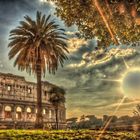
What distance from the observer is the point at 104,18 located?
20734 millimetres

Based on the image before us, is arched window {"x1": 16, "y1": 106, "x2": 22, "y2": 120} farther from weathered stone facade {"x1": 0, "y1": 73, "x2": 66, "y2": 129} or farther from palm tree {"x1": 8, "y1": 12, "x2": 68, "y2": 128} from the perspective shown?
palm tree {"x1": 8, "y1": 12, "x2": 68, "y2": 128}

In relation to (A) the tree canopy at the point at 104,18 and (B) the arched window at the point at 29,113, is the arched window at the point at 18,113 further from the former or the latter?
(A) the tree canopy at the point at 104,18

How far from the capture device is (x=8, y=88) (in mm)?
91875

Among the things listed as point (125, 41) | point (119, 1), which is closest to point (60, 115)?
point (125, 41)

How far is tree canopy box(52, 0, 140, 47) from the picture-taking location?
17453mm

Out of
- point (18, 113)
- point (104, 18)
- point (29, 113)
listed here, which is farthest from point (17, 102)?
point (104, 18)

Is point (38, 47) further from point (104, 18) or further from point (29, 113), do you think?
point (29, 113)

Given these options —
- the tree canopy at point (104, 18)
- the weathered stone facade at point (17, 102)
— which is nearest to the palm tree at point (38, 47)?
the tree canopy at point (104, 18)

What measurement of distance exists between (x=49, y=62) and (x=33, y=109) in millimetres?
57652

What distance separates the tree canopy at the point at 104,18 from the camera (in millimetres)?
17453

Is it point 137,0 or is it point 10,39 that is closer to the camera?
point 137,0

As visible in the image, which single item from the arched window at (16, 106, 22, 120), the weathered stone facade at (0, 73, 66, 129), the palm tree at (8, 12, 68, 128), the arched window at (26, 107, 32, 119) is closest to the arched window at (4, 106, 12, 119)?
the weathered stone facade at (0, 73, 66, 129)

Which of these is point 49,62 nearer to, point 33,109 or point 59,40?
point 59,40

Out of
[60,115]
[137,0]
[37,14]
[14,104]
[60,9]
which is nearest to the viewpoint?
[137,0]
